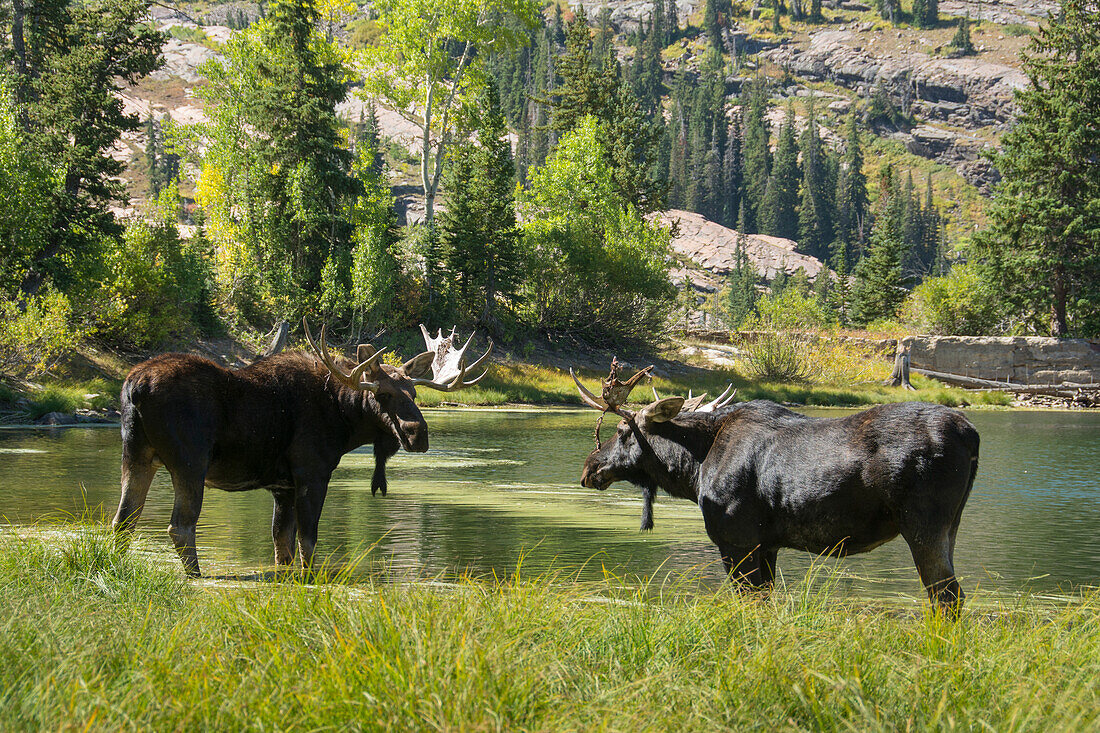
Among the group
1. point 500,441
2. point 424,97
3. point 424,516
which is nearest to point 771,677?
point 424,516

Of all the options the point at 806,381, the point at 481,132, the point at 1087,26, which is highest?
the point at 1087,26

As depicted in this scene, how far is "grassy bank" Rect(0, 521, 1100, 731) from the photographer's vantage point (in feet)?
12.0

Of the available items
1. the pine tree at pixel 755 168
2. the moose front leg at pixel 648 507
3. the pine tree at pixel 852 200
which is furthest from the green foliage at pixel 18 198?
the pine tree at pixel 852 200

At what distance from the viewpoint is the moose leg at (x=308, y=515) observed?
8234 mm

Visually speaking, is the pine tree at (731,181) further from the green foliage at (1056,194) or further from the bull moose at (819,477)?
the bull moose at (819,477)

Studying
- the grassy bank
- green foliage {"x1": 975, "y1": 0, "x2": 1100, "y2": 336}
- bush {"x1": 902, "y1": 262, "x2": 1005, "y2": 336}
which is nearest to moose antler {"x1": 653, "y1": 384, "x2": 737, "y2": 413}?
the grassy bank

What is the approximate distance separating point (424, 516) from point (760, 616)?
25.5ft

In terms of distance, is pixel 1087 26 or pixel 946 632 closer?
Result: pixel 946 632

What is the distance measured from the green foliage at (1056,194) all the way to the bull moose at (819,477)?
45863 mm

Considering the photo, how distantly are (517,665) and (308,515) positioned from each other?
4.63 m

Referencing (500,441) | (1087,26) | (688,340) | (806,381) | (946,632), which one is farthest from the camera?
(688,340)

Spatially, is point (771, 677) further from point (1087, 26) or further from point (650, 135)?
point (650, 135)

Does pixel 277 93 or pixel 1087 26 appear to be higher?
pixel 1087 26

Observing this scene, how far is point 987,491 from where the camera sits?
635 inches
